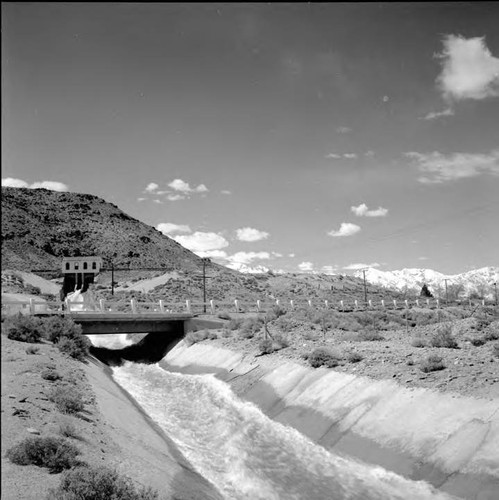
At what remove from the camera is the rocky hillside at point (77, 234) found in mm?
128125

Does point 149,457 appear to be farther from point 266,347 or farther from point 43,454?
point 266,347

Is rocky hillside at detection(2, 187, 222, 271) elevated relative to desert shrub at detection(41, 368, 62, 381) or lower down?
elevated

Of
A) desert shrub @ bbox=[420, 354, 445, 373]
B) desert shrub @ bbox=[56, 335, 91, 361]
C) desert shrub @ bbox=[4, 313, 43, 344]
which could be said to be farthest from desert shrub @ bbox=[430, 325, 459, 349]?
desert shrub @ bbox=[4, 313, 43, 344]

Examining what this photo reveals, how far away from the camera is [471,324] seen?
36.0 metres

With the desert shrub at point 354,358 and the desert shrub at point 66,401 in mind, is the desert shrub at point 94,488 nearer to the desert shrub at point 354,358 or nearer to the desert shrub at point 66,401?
the desert shrub at point 66,401

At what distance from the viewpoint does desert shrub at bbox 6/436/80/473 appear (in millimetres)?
11773

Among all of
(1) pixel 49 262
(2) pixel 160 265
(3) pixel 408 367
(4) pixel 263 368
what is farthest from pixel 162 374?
(2) pixel 160 265

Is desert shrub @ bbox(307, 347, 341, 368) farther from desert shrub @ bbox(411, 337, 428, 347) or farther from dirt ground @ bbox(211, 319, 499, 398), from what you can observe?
desert shrub @ bbox(411, 337, 428, 347)

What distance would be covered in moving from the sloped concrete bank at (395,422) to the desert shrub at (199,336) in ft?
51.9

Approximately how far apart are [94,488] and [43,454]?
2574 millimetres

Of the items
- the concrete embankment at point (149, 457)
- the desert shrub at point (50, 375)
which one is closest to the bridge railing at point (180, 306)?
the desert shrub at point (50, 375)

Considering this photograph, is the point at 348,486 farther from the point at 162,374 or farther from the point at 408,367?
the point at 162,374

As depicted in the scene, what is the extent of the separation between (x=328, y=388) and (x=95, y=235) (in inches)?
5547

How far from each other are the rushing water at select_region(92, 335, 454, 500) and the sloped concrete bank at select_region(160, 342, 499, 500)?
54 centimetres
